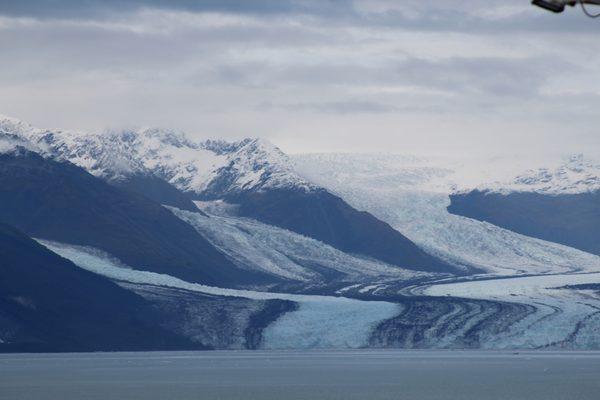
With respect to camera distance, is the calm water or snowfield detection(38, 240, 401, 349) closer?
the calm water

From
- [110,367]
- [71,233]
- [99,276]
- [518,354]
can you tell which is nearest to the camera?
[110,367]

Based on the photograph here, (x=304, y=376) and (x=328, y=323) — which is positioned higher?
(x=304, y=376)

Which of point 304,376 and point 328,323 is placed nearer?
point 304,376

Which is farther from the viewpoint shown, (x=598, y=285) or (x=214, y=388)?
(x=598, y=285)

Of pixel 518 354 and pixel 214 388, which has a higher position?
pixel 214 388

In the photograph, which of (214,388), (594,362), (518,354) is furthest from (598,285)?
(214,388)

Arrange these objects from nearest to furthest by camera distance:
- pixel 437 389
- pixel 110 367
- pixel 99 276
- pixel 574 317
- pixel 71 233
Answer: pixel 437 389 → pixel 110 367 → pixel 574 317 → pixel 99 276 → pixel 71 233

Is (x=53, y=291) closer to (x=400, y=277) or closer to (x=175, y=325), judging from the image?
(x=175, y=325)

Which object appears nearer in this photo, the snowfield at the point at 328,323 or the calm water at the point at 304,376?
the calm water at the point at 304,376
